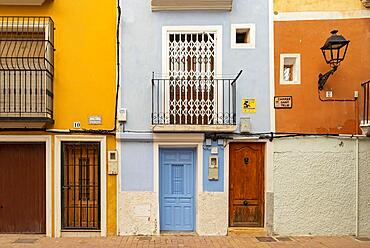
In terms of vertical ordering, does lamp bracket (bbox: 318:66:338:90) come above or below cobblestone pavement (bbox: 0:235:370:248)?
above

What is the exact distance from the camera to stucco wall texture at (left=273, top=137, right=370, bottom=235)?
28.1 feet

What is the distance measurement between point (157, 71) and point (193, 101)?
1073 millimetres

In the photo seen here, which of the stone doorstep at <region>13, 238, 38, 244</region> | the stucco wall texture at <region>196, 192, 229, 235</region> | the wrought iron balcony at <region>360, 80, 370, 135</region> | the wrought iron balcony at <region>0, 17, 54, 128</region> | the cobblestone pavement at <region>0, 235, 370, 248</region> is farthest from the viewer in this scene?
the stucco wall texture at <region>196, 192, 229, 235</region>

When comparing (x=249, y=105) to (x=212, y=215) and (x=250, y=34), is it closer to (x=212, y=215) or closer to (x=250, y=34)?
(x=250, y=34)

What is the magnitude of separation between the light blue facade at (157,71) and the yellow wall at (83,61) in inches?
13.5

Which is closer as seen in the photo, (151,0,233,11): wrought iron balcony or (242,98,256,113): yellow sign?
(151,0,233,11): wrought iron balcony

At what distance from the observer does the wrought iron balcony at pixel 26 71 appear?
26.9ft

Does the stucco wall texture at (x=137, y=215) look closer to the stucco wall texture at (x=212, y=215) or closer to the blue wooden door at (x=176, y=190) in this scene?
the blue wooden door at (x=176, y=190)

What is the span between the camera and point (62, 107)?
855cm

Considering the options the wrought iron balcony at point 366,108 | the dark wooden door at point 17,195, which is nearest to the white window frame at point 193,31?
the wrought iron balcony at point 366,108

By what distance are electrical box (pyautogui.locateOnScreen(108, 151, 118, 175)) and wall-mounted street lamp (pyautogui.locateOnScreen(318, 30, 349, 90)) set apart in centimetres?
491

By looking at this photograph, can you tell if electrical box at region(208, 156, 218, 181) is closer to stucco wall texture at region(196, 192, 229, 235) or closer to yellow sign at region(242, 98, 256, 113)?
stucco wall texture at region(196, 192, 229, 235)

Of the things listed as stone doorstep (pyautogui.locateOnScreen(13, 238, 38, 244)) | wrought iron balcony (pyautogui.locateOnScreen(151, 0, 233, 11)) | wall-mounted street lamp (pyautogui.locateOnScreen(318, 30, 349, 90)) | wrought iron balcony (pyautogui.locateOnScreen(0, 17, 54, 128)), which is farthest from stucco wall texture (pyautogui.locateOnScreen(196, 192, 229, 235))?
wrought iron balcony (pyautogui.locateOnScreen(151, 0, 233, 11))

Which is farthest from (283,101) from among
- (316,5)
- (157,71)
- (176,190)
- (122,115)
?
(122,115)
